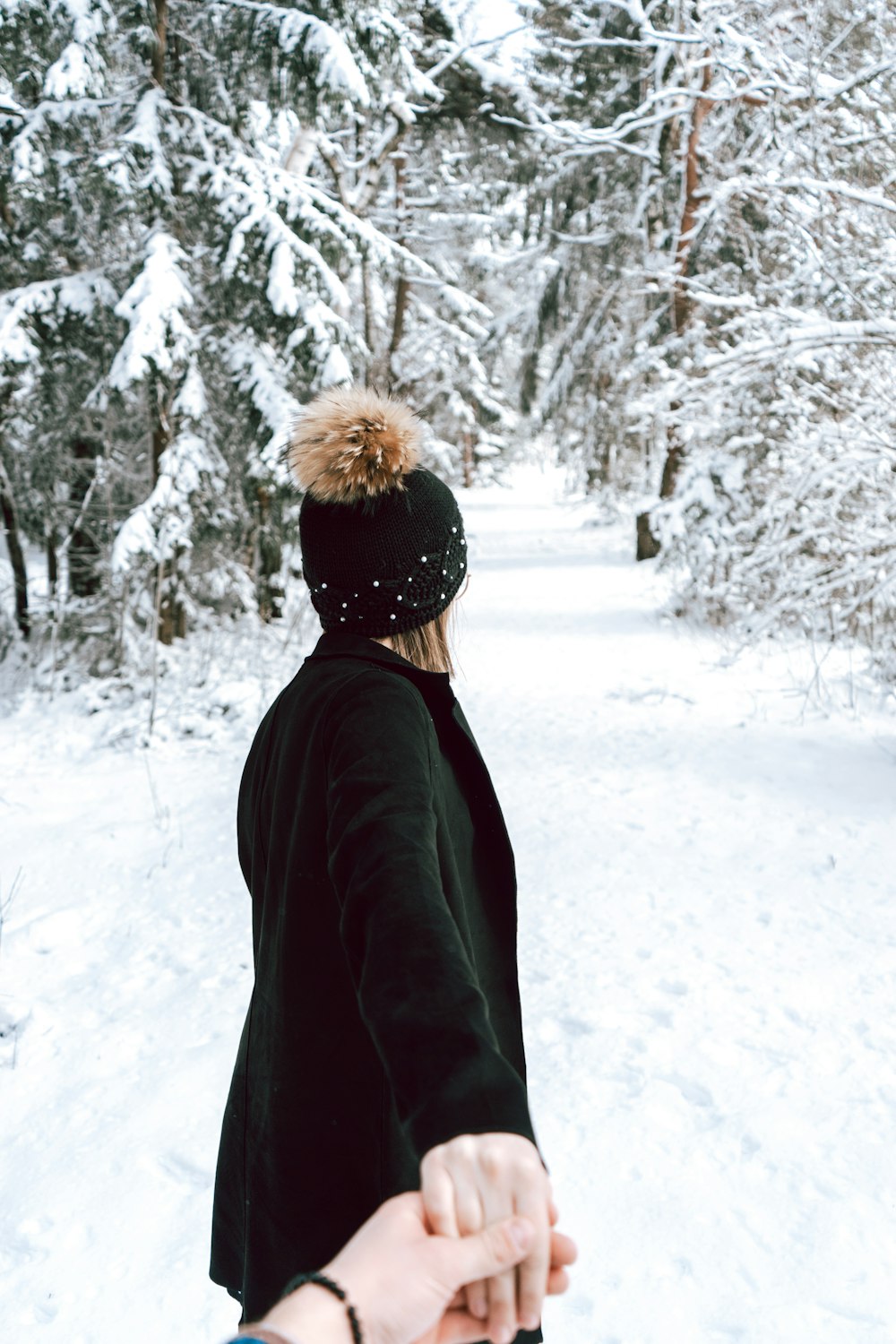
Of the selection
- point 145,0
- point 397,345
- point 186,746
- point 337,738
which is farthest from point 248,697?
point 397,345

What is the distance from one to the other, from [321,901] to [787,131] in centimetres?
656

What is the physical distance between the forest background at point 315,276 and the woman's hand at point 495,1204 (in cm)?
307

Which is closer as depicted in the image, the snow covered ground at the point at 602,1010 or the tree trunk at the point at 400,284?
the snow covered ground at the point at 602,1010

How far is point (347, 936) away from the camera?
1.05 metres

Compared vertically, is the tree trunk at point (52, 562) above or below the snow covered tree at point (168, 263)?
below

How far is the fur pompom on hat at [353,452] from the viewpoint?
4.74 feet

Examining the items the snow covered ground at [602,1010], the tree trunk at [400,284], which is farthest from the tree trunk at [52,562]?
the tree trunk at [400,284]

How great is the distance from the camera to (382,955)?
3.17 ft

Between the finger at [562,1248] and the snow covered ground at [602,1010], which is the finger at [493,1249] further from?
the snow covered ground at [602,1010]

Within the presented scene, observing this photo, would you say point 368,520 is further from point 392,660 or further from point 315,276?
point 315,276

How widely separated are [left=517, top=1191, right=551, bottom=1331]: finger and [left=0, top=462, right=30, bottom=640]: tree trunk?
10887 millimetres

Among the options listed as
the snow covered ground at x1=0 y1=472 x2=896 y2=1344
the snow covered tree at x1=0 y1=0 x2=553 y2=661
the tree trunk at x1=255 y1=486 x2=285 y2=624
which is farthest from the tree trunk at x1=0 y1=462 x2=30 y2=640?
the snow covered ground at x1=0 y1=472 x2=896 y2=1344

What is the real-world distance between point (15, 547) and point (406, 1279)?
38.4 ft

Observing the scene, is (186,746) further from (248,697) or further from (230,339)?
(230,339)
